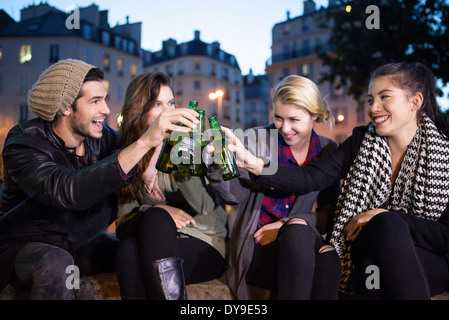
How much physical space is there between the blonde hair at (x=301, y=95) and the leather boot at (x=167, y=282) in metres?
1.31

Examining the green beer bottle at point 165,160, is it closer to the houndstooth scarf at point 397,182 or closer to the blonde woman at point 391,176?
the blonde woman at point 391,176

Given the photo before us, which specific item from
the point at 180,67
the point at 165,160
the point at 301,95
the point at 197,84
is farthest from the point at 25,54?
the point at 301,95

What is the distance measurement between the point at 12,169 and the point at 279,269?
154 cm

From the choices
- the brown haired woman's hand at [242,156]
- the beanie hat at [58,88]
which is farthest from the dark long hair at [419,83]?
the beanie hat at [58,88]

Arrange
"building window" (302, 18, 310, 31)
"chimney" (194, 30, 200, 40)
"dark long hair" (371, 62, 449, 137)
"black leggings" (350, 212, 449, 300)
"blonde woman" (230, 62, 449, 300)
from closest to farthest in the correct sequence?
"black leggings" (350, 212, 449, 300)
"blonde woman" (230, 62, 449, 300)
"dark long hair" (371, 62, 449, 137)
"building window" (302, 18, 310, 31)
"chimney" (194, 30, 200, 40)

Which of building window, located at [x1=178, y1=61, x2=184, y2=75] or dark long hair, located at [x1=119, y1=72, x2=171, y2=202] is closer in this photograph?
dark long hair, located at [x1=119, y1=72, x2=171, y2=202]

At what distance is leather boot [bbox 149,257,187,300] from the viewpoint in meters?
2.04

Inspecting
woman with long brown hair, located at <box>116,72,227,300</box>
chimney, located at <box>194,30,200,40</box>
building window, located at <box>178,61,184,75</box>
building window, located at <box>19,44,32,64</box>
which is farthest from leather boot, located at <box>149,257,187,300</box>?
chimney, located at <box>194,30,200,40</box>

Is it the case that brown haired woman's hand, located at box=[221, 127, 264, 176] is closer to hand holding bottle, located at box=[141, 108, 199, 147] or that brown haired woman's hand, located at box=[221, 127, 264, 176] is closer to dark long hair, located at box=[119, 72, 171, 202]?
hand holding bottle, located at box=[141, 108, 199, 147]

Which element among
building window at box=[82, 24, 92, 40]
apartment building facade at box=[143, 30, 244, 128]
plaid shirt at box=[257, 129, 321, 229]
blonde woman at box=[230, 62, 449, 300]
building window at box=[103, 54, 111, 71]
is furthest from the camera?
apartment building facade at box=[143, 30, 244, 128]

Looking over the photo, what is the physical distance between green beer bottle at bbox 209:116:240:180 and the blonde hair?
0.57 m

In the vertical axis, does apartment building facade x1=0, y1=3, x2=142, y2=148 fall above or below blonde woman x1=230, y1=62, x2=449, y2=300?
above

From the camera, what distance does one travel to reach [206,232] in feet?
8.45
